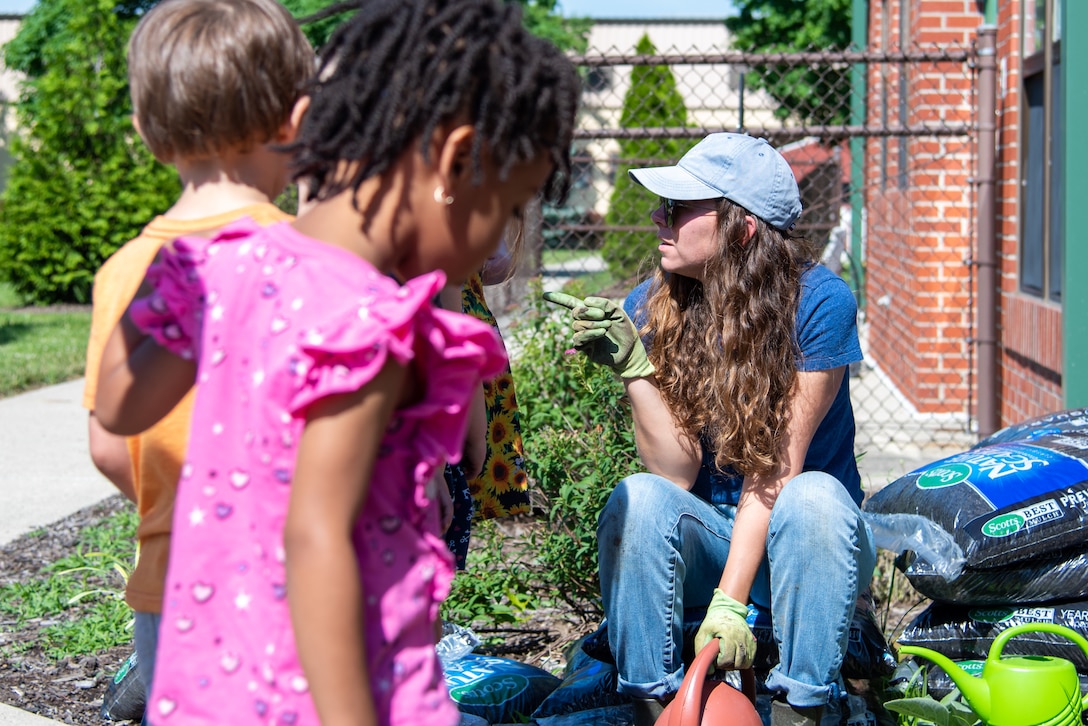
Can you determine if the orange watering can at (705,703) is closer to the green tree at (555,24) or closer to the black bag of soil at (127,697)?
the black bag of soil at (127,697)

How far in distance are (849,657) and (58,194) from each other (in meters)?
13.9

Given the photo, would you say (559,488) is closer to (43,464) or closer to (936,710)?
(936,710)

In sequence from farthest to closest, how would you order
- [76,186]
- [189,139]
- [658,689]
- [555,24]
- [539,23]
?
[555,24] < [539,23] < [76,186] < [658,689] < [189,139]

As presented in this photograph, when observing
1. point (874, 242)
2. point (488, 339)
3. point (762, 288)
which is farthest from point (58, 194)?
point (488, 339)

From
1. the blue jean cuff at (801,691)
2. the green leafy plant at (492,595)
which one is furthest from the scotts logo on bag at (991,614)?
the green leafy plant at (492,595)

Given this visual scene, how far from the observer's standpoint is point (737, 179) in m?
2.55

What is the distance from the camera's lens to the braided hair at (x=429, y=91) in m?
1.29

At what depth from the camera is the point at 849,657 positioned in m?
2.53

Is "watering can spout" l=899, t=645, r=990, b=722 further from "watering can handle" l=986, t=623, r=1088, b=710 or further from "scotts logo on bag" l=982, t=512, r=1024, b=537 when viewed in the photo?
"scotts logo on bag" l=982, t=512, r=1024, b=537

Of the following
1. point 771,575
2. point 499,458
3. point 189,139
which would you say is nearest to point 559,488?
point 499,458

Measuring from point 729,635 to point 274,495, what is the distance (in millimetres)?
1248

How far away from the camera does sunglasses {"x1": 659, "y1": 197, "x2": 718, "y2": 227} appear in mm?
2590

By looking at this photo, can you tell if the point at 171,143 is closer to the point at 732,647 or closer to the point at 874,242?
the point at 732,647

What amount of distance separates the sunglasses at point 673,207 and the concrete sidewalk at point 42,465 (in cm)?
319
